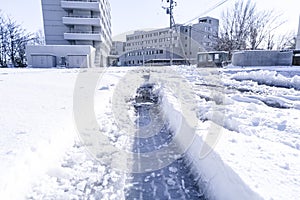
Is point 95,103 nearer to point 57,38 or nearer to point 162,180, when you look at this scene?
point 162,180

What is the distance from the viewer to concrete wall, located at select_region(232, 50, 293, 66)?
1714 cm

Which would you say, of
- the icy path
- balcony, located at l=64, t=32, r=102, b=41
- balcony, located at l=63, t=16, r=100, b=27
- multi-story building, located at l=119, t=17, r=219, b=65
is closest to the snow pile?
the icy path

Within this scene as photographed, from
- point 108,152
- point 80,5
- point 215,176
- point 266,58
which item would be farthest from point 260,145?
point 80,5

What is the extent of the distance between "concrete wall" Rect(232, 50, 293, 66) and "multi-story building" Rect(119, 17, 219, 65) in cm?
3691

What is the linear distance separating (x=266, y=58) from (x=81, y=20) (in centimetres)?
3022

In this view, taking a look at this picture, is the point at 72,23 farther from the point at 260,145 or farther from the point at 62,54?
the point at 260,145

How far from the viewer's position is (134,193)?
7.85 ft

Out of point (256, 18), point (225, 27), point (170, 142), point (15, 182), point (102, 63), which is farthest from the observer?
point (102, 63)

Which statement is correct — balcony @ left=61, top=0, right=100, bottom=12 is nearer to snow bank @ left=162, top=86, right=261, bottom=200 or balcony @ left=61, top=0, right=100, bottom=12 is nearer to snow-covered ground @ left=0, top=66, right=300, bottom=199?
snow-covered ground @ left=0, top=66, right=300, bottom=199

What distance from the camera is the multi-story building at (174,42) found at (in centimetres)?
5928

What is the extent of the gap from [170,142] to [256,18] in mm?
35430

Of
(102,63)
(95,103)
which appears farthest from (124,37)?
(95,103)

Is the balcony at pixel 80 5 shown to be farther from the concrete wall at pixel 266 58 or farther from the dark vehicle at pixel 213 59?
the concrete wall at pixel 266 58

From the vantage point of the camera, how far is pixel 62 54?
2950 centimetres
